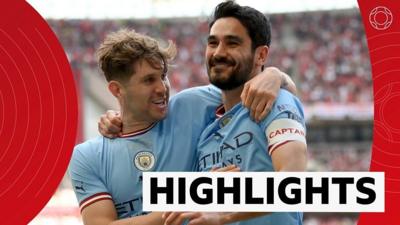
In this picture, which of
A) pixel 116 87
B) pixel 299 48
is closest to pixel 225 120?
pixel 116 87

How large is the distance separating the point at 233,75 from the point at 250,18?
0.65ft

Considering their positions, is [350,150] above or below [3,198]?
above

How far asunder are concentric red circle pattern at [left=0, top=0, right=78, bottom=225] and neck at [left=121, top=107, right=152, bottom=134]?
0.57ft

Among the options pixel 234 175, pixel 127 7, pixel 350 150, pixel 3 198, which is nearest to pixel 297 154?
pixel 234 175

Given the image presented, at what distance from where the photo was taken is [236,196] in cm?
263

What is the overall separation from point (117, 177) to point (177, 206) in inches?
13.1

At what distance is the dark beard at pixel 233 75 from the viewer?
105 inches

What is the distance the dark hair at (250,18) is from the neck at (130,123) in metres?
0.47

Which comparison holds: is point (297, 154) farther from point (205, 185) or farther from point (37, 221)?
point (37, 221)

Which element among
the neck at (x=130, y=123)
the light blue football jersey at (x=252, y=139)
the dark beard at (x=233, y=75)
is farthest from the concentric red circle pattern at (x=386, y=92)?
the neck at (x=130, y=123)

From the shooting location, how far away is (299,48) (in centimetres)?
2239

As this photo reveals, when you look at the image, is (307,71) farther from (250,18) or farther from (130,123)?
(250,18)

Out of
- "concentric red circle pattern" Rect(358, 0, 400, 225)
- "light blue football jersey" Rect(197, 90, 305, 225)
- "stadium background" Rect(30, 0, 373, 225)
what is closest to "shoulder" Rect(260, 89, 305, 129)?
"light blue football jersey" Rect(197, 90, 305, 225)

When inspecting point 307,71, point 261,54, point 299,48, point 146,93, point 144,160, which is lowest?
point 144,160
